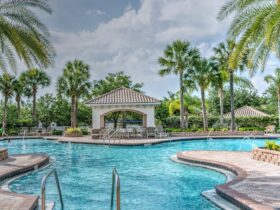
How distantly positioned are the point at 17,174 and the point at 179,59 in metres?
22.5

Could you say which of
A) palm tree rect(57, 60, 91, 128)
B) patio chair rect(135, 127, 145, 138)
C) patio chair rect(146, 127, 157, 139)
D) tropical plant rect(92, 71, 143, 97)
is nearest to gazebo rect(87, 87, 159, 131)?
patio chair rect(146, 127, 157, 139)

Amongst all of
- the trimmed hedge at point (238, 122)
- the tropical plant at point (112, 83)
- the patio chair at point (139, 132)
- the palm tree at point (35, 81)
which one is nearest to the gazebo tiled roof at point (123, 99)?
the patio chair at point (139, 132)

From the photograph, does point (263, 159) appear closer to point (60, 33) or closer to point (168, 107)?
point (60, 33)

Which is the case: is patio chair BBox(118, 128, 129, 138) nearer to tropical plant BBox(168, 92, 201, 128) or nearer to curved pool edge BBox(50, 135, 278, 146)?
curved pool edge BBox(50, 135, 278, 146)

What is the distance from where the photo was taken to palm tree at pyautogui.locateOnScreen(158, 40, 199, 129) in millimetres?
29844

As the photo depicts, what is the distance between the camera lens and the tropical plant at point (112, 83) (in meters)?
42.6

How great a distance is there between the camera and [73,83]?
104 feet

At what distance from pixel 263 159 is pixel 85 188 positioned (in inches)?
259

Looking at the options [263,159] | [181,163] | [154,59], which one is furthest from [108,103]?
[263,159]

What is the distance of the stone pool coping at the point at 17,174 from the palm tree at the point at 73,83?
19220 mm

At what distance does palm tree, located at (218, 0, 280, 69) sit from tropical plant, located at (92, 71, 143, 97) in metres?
32.2

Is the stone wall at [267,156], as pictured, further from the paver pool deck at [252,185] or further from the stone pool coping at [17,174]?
the stone pool coping at [17,174]

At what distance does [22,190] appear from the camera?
328 inches

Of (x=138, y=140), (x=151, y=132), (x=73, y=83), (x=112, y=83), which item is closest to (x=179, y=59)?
(x=151, y=132)
